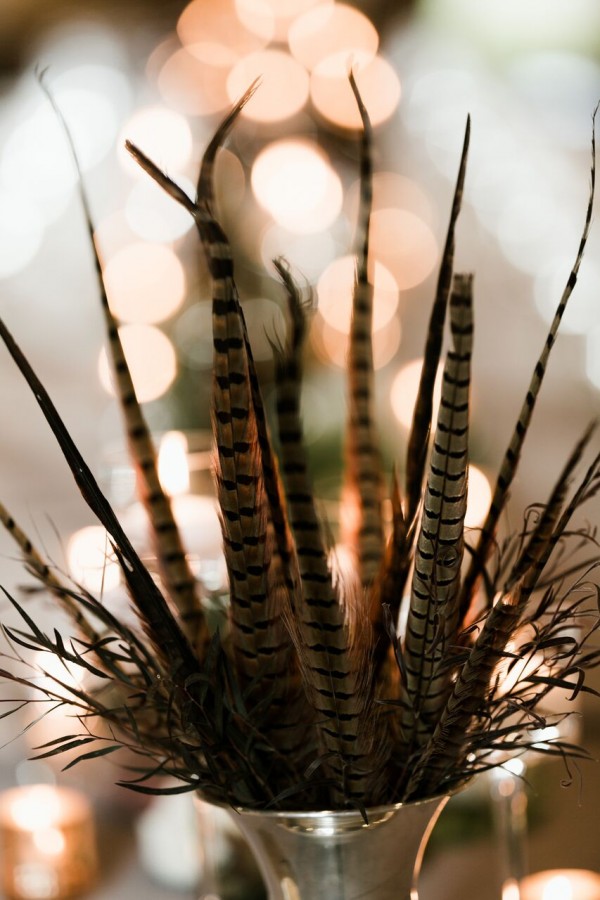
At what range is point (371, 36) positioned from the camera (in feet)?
6.43

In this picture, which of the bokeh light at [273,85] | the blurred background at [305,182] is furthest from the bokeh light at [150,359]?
the bokeh light at [273,85]

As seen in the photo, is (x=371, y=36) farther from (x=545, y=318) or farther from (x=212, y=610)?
(x=212, y=610)

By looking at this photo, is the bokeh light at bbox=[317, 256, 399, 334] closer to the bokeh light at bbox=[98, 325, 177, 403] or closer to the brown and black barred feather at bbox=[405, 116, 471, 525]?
the bokeh light at bbox=[98, 325, 177, 403]

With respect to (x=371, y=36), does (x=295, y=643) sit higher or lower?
lower

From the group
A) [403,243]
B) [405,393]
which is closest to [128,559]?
[405,393]

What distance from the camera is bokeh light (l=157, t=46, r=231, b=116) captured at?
6.22 ft

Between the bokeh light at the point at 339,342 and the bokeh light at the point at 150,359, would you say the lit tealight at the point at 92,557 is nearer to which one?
the bokeh light at the point at 339,342

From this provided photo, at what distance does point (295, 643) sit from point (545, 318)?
1.96 meters

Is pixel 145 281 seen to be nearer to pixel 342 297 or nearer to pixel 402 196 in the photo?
pixel 342 297

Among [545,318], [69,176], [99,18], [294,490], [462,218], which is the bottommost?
[294,490]

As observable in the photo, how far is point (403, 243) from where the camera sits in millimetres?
2076

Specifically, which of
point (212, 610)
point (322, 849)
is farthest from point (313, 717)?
point (212, 610)

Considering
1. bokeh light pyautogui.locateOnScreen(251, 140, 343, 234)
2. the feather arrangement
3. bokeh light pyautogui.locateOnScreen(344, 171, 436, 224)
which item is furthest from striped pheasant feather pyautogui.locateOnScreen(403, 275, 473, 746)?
bokeh light pyautogui.locateOnScreen(344, 171, 436, 224)

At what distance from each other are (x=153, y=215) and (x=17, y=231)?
1.14ft
